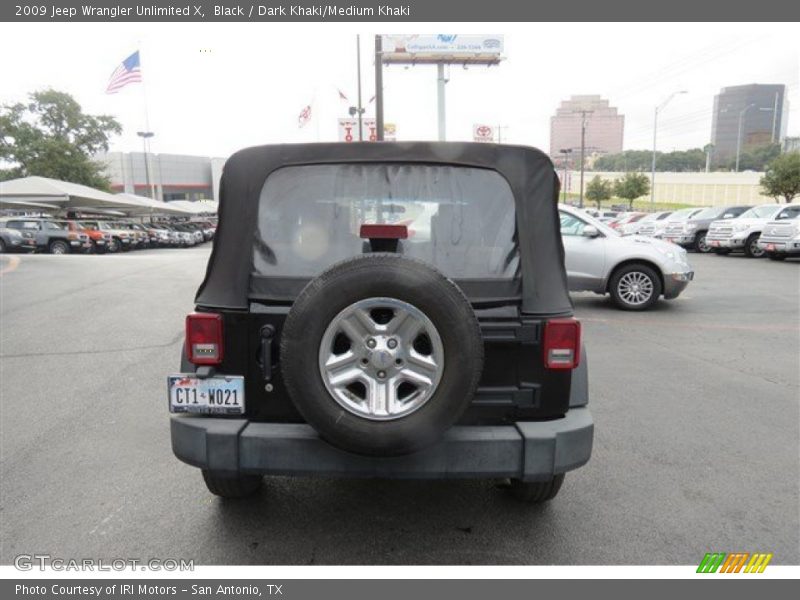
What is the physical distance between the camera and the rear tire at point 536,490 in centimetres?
322

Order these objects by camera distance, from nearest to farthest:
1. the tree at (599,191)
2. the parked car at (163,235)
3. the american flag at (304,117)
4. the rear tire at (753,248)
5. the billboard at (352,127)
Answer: the rear tire at (753,248) < the american flag at (304,117) < the billboard at (352,127) < the parked car at (163,235) < the tree at (599,191)

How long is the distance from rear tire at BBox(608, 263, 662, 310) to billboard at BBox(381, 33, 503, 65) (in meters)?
33.7

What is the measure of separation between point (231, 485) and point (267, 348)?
954 millimetres

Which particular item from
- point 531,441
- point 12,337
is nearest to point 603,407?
→ point 531,441

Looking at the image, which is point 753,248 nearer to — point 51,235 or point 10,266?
point 10,266

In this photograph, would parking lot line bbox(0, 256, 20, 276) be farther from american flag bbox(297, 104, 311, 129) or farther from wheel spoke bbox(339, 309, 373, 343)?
wheel spoke bbox(339, 309, 373, 343)

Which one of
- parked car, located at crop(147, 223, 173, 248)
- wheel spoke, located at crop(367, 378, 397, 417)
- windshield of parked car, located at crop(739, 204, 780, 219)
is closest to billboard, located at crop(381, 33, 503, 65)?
parked car, located at crop(147, 223, 173, 248)

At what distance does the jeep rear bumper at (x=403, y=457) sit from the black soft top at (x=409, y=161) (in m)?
0.63

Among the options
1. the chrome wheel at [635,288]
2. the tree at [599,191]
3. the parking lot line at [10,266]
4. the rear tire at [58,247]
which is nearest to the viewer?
the chrome wheel at [635,288]

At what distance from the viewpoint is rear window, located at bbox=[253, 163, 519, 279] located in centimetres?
292

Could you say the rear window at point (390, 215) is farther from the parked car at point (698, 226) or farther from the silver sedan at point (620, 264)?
the parked car at point (698, 226)

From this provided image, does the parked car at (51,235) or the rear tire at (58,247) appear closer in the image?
the parked car at (51,235)

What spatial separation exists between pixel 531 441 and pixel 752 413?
3.26m

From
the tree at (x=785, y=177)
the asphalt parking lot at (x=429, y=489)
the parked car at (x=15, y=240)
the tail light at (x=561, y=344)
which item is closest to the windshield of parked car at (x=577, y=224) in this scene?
the asphalt parking lot at (x=429, y=489)
